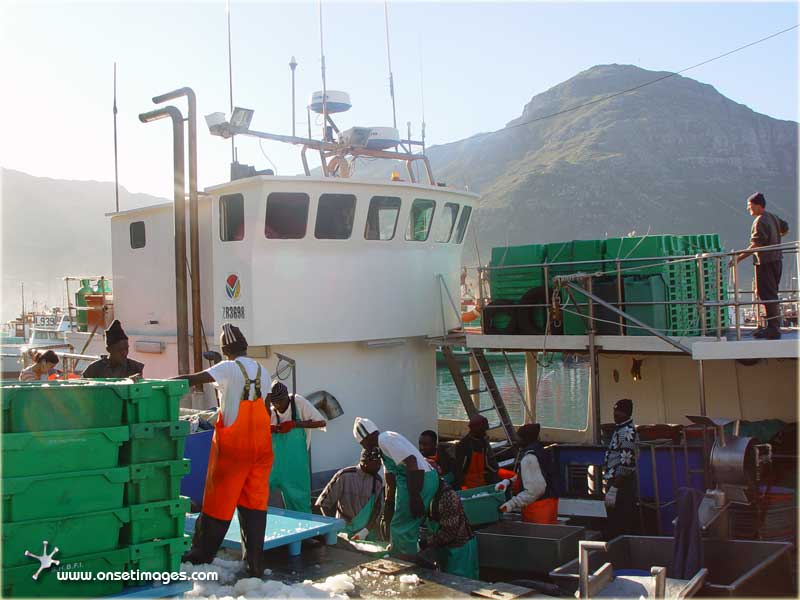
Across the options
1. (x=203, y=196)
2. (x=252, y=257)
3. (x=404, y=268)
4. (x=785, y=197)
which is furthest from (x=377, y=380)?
(x=785, y=197)

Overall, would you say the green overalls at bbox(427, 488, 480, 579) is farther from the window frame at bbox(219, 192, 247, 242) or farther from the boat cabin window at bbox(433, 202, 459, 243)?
the boat cabin window at bbox(433, 202, 459, 243)

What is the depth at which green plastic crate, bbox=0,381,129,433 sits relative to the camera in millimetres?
4258

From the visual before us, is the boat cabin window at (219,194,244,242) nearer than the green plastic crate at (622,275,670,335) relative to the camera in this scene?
No

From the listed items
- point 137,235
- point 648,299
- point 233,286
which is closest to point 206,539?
point 233,286

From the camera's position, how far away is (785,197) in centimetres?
15250

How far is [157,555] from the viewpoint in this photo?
15.4 feet

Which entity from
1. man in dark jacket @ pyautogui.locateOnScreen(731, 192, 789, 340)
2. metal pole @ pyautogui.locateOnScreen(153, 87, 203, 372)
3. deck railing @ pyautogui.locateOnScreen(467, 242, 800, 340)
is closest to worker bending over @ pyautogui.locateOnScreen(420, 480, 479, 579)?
deck railing @ pyautogui.locateOnScreen(467, 242, 800, 340)

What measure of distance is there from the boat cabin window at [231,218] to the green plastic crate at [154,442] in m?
6.15

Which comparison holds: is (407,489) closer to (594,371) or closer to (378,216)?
(594,371)

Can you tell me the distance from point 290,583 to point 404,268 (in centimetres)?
660

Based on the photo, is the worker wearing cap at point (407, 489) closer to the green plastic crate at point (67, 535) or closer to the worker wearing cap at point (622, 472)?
the worker wearing cap at point (622, 472)

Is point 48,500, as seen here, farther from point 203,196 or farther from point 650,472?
Result: point 203,196

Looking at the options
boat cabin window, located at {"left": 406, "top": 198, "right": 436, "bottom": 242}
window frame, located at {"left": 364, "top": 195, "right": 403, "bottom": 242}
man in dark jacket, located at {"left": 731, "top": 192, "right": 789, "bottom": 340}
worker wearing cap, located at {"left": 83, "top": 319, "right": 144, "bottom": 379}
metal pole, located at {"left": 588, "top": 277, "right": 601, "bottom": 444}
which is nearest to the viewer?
worker wearing cap, located at {"left": 83, "top": 319, "right": 144, "bottom": 379}

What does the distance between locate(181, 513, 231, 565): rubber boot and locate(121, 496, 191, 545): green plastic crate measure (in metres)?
0.57
